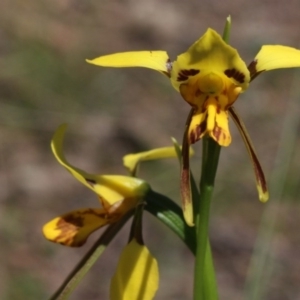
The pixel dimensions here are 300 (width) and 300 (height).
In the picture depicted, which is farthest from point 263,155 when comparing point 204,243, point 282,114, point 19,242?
point 204,243

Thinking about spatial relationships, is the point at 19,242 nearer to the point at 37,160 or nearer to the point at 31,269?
the point at 31,269

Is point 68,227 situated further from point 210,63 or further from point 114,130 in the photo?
point 114,130

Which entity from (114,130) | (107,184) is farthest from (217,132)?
(114,130)

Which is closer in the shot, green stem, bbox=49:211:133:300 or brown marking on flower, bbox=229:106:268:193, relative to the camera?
brown marking on flower, bbox=229:106:268:193

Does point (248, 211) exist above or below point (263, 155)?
→ below

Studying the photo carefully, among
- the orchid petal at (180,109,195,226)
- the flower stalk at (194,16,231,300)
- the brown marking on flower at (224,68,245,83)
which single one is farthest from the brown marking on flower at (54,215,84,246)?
the brown marking on flower at (224,68,245,83)

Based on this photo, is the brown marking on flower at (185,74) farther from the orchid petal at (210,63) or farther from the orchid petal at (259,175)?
the orchid petal at (259,175)

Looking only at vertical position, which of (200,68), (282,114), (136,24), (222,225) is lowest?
(222,225)

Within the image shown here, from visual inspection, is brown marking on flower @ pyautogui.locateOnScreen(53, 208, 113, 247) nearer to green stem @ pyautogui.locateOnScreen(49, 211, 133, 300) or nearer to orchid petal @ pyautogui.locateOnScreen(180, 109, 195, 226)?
green stem @ pyautogui.locateOnScreen(49, 211, 133, 300)
